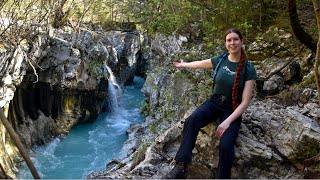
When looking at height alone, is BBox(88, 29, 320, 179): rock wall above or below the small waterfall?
above

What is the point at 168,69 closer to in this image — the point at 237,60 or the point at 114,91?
the point at 237,60

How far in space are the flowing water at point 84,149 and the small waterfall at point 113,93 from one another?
1.54 ft

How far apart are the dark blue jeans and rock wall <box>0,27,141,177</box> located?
1116cm

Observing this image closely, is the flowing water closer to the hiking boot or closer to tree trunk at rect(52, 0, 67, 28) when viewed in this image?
tree trunk at rect(52, 0, 67, 28)

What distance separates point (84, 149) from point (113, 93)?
25.7ft

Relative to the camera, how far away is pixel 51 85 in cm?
1823

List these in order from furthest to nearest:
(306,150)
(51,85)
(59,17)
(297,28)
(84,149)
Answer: (59,17)
(51,85)
(84,149)
(297,28)
(306,150)

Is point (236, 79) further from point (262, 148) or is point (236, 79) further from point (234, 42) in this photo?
point (262, 148)

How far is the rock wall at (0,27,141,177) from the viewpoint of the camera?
47.3ft

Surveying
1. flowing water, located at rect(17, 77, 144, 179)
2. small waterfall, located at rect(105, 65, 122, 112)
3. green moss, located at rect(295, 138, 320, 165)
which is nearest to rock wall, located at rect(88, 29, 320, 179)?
green moss, located at rect(295, 138, 320, 165)

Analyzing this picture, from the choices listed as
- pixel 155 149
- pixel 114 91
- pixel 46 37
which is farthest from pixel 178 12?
pixel 114 91

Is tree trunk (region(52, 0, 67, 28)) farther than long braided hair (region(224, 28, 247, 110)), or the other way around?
tree trunk (region(52, 0, 67, 28))

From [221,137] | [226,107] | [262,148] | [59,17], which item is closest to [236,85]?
[226,107]

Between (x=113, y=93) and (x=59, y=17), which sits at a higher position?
(x=59, y=17)
